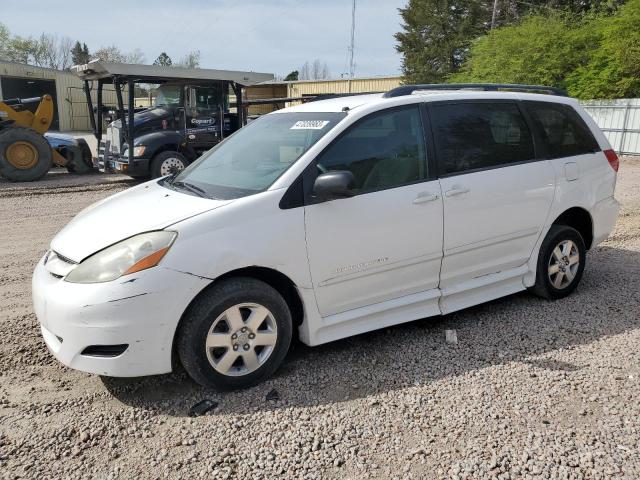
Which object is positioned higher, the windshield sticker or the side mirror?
the windshield sticker

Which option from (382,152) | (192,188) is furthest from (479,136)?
(192,188)

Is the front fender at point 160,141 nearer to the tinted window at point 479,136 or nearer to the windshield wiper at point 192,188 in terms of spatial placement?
the windshield wiper at point 192,188

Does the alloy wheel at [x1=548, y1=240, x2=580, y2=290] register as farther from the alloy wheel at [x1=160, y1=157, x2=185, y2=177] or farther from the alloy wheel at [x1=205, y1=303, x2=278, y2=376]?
the alloy wheel at [x1=160, y1=157, x2=185, y2=177]

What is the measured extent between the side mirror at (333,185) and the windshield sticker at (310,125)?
0.51 m

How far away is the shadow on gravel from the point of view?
11.0ft

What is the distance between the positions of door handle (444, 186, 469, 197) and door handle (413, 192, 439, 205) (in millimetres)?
111

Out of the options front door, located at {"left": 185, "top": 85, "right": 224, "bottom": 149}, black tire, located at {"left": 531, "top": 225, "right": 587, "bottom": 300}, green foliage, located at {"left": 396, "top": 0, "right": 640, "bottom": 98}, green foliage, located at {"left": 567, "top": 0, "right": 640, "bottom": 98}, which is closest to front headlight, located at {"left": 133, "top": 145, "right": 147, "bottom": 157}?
front door, located at {"left": 185, "top": 85, "right": 224, "bottom": 149}

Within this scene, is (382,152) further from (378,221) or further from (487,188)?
(487,188)

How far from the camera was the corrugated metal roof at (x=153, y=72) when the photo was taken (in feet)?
37.9

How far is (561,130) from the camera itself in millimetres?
4828

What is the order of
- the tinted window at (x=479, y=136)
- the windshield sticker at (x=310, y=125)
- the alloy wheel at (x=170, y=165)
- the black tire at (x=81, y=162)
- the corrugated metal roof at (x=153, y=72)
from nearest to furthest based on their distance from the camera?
the windshield sticker at (x=310, y=125) → the tinted window at (x=479, y=136) → the corrugated metal roof at (x=153, y=72) → the alloy wheel at (x=170, y=165) → the black tire at (x=81, y=162)

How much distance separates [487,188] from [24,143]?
1217 cm

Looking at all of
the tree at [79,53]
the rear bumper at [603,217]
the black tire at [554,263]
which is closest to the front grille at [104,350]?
the black tire at [554,263]

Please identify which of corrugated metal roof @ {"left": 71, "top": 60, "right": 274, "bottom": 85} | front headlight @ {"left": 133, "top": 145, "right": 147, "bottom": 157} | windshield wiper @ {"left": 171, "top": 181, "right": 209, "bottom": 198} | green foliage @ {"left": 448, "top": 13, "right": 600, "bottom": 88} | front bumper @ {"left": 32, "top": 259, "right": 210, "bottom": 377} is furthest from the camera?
green foliage @ {"left": 448, "top": 13, "right": 600, "bottom": 88}
